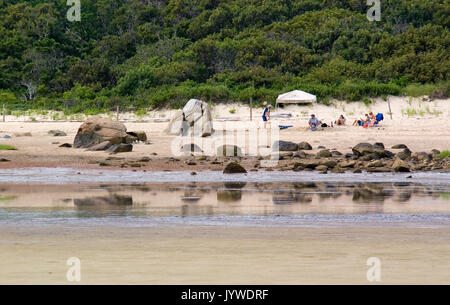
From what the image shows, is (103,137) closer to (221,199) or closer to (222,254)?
(221,199)

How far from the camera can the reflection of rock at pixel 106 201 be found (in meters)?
13.3

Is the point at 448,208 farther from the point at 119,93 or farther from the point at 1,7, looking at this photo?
the point at 1,7

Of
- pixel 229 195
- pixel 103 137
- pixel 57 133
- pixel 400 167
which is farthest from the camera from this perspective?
pixel 57 133

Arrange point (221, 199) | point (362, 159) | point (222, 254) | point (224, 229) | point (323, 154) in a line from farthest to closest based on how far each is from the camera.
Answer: point (323, 154)
point (362, 159)
point (221, 199)
point (224, 229)
point (222, 254)

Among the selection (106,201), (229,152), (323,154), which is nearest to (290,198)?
(106,201)

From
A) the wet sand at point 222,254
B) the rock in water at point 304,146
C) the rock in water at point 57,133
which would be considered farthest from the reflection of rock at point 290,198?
the rock in water at point 57,133

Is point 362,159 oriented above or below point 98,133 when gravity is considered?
below

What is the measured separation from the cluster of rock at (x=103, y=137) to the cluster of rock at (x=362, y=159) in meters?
4.62

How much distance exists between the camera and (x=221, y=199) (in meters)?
14.0

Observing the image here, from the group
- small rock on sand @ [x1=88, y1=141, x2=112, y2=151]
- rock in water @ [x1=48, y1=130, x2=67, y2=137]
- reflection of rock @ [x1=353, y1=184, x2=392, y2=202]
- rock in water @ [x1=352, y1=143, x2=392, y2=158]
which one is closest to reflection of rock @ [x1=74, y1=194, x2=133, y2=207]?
reflection of rock @ [x1=353, y1=184, x2=392, y2=202]

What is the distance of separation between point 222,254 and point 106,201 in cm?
575

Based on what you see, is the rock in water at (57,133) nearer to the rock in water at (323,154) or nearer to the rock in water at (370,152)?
the rock in water at (323,154)

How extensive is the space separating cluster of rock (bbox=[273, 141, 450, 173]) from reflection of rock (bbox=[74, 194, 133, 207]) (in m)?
6.76

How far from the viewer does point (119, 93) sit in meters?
43.6
